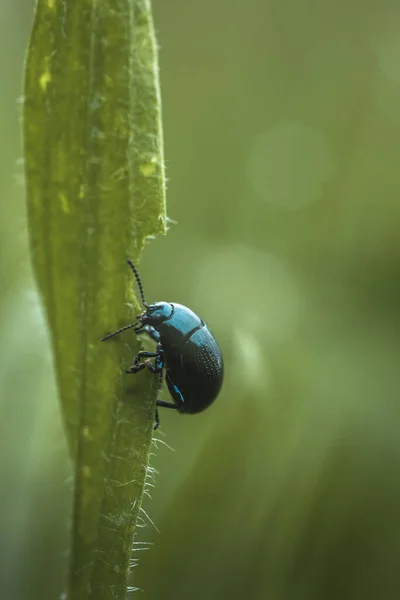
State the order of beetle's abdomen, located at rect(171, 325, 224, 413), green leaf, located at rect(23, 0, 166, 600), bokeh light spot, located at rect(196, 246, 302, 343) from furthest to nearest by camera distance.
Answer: bokeh light spot, located at rect(196, 246, 302, 343), beetle's abdomen, located at rect(171, 325, 224, 413), green leaf, located at rect(23, 0, 166, 600)

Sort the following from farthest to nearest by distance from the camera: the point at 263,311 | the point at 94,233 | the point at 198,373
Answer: the point at 263,311 < the point at 198,373 < the point at 94,233

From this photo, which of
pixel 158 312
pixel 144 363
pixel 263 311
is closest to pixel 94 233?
pixel 144 363

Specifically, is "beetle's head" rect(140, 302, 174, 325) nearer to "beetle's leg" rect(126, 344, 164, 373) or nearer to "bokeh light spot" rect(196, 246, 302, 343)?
"beetle's leg" rect(126, 344, 164, 373)

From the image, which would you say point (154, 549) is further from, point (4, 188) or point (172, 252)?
point (4, 188)

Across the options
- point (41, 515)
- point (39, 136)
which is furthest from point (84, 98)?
point (41, 515)

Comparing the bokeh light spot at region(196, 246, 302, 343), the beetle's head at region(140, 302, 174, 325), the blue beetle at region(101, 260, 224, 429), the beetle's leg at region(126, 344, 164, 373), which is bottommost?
the bokeh light spot at region(196, 246, 302, 343)

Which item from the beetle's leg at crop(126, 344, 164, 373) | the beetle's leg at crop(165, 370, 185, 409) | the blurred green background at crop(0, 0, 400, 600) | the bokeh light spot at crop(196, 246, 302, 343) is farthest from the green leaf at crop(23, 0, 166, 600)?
the bokeh light spot at crop(196, 246, 302, 343)

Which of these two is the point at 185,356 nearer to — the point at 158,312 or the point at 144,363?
the point at 158,312

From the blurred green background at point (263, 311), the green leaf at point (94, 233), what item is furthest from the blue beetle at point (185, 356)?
the green leaf at point (94, 233)
